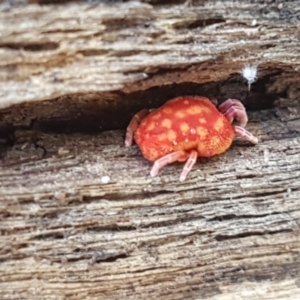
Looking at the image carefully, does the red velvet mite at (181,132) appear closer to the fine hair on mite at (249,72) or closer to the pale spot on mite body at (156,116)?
the pale spot on mite body at (156,116)

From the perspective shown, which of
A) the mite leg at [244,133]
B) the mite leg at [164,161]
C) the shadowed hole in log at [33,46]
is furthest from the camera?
the mite leg at [244,133]

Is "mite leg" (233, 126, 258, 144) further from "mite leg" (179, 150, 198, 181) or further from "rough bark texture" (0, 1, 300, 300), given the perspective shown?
"mite leg" (179, 150, 198, 181)

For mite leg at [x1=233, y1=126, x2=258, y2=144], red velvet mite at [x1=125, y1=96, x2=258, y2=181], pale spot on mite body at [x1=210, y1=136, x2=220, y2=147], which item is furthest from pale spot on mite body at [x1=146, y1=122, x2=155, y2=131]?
mite leg at [x1=233, y1=126, x2=258, y2=144]

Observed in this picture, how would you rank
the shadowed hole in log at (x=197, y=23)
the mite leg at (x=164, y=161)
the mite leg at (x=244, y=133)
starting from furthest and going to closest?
the mite leg at (x=244, y=133)
the mite leg at (x=164, y=161)
the shadowed hole in log at (x=197, y=23)

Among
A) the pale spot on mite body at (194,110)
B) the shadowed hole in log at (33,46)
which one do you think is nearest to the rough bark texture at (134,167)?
the shadowed hole in log at (33,46)

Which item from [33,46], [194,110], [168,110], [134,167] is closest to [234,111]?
[194,110]

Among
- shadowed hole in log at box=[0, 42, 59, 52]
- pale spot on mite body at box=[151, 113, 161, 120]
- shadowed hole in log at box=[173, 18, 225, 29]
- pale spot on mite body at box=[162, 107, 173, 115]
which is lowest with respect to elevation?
pale spot on mite body at box=[151, 113, 161, 120]
